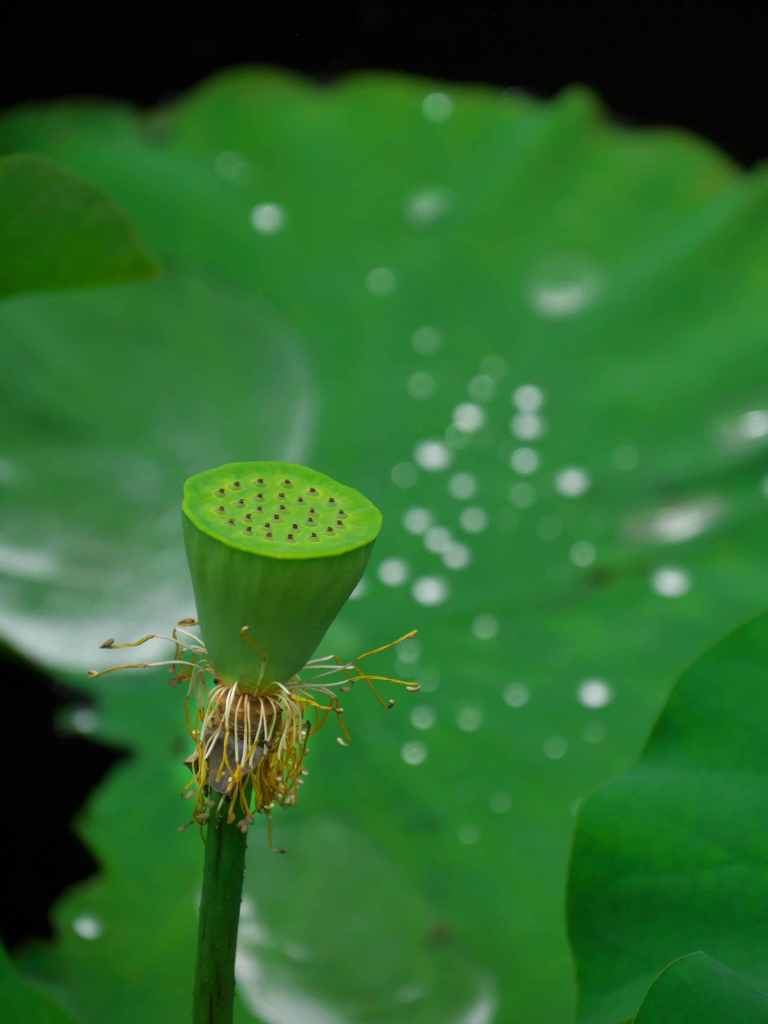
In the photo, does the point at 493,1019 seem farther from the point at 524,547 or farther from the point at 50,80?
the point at 50,80

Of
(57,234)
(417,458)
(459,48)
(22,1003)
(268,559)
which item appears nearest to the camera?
(268,559)

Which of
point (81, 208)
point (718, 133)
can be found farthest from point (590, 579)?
point (718, 133)

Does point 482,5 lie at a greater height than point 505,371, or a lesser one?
greater

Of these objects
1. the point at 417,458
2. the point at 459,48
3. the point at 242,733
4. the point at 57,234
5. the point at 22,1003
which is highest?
the point at 459,48

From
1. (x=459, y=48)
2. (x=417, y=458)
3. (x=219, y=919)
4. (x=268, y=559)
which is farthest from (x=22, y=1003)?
(x=459, y=48)

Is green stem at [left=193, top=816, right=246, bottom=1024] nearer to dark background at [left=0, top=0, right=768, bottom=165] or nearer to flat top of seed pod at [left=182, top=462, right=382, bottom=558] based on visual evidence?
flat top of seed pod at [left=182, top=462, right=382, bottom=558]

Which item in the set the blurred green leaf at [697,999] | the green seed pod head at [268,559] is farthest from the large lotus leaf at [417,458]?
the green seed pod head at [268,559]

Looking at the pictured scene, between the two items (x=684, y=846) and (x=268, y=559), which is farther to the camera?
(x=684, y=846)

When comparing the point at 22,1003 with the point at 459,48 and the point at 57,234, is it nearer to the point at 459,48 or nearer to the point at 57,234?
the point at 57,234
